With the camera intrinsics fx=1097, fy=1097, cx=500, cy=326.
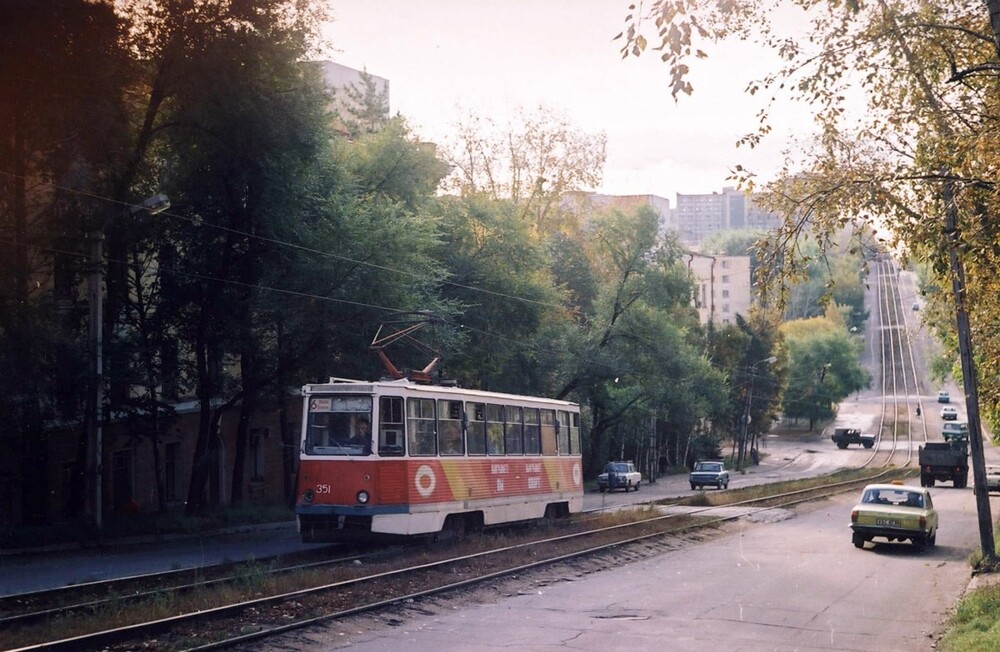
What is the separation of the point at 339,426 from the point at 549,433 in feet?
27.8

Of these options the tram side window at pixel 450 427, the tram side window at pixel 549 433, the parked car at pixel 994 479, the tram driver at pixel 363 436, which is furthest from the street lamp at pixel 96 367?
the parked car at pixel 994 479

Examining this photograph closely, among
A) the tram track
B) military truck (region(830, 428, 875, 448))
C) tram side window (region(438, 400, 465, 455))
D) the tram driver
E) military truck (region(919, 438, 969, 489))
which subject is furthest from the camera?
military truck (region(830, 428, 875, 448))

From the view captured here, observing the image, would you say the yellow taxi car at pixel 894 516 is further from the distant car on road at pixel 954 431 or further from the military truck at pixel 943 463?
the distant car on road at pixel 954 431

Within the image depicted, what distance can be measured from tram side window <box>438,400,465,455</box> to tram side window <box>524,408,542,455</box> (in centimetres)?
375

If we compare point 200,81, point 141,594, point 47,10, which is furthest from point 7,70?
point 141,594

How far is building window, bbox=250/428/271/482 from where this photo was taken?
44.7m

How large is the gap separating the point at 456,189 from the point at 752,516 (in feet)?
105

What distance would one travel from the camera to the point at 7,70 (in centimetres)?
2575

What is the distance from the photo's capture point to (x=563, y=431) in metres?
30.7

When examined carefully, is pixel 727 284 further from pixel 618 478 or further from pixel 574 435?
pixel 574 435

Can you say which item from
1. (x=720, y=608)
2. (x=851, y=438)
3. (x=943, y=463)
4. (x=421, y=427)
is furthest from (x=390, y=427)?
(x=851, y=438)

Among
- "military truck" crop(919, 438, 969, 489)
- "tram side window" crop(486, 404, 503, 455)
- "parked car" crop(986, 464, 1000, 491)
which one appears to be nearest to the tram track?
"military truck" crop(919, 438, 969, 489)

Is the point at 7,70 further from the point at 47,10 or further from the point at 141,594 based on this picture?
the point at 141,594

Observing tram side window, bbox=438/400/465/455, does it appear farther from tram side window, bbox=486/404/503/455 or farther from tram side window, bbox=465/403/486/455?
tram side window, bbox=486/404/503/455
